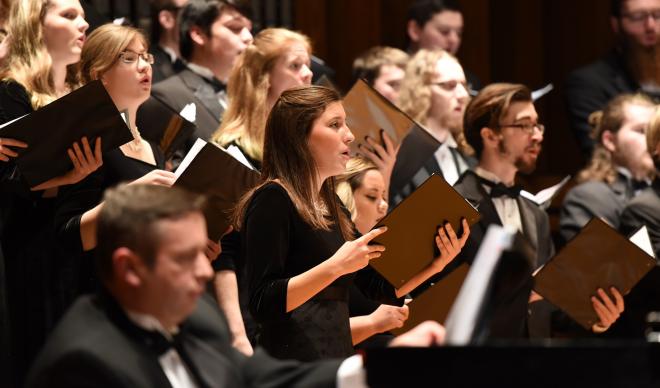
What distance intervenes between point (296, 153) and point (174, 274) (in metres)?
1.34

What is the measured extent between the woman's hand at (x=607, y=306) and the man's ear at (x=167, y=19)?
2.25 meters

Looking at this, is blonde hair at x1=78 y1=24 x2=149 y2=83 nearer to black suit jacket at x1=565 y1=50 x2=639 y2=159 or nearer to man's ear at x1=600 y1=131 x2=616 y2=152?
man's ear at x1=600 y1=131 x2=616 y2=152

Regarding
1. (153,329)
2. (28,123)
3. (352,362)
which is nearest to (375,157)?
(28,123)

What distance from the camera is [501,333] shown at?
2980 millimetres

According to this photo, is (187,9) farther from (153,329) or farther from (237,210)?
(153,329)

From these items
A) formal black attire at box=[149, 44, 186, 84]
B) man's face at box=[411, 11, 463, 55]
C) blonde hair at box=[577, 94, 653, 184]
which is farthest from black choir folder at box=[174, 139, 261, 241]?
man's face at box=[411, 11, 463, 55]

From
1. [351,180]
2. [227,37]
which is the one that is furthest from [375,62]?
[351,180]

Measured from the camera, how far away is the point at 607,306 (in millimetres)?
4469

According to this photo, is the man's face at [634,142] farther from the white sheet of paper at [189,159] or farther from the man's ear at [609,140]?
the white sheet of paper at [189,159]

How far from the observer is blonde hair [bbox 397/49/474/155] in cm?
547

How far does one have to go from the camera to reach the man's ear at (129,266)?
6.81 ft

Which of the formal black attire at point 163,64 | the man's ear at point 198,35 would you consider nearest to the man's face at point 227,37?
the man's ear at point 198,35

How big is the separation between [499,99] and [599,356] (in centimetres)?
301

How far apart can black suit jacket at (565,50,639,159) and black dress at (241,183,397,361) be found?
10.9ft
